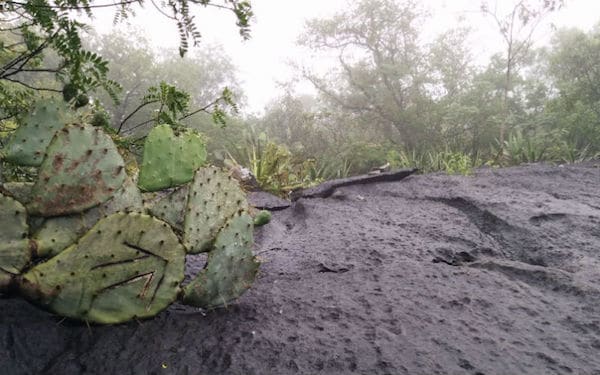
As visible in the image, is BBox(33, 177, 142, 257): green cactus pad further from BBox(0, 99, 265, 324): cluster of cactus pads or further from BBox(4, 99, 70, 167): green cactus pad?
BBox(4, 99, 70, 167): green cactus pad

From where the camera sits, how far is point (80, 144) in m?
1.07

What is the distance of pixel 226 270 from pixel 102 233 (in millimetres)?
373

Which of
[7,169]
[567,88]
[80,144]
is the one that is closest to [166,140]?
[80,144]

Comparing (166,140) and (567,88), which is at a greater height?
(567,88)

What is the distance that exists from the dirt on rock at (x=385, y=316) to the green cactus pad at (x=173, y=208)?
0.31 m

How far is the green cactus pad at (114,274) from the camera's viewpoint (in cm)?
90

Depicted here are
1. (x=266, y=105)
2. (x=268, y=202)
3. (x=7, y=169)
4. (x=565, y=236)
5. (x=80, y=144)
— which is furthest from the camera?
(x=266, y=105)

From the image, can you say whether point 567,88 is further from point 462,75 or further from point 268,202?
point 268,202

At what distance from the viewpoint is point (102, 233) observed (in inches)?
37.3

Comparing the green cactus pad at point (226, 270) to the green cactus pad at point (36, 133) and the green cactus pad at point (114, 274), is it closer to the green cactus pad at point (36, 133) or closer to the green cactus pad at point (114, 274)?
the green cactus pad at point (114, 274)

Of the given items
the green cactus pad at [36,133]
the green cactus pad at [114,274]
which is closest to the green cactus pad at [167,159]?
the green cactus pad at [36,133]

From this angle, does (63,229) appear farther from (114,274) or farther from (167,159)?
(167,159)

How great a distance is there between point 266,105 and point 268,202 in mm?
7535

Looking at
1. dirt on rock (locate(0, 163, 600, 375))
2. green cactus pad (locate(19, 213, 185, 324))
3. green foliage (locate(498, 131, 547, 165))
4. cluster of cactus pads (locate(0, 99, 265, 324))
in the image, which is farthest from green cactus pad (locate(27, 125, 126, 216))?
green foliage (locate(498, 131, 547, 165))
